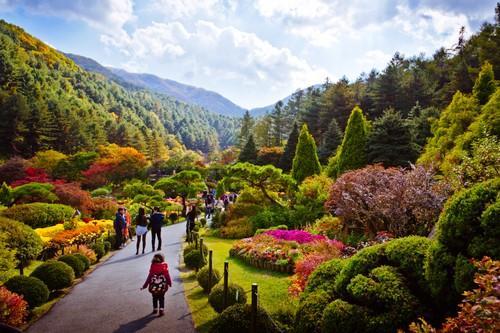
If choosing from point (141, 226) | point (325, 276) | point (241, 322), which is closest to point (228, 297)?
point (241, 322)

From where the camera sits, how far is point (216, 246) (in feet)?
59.1

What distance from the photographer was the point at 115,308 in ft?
27.2

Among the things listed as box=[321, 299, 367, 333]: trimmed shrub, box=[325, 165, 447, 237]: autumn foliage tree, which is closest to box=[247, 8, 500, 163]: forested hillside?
box=[325, 165, 447, 237]: autumn foliage tree

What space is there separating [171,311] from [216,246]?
32.1 ft

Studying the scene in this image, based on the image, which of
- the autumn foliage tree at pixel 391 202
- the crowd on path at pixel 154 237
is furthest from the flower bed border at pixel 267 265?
the crowd on path at pixel 154 237

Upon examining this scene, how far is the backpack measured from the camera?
7.87 metres

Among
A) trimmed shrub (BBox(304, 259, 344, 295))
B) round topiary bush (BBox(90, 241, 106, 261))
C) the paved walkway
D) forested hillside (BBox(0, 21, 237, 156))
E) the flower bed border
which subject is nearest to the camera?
trimmed shrub (BBox(304, 259, 344, 295))

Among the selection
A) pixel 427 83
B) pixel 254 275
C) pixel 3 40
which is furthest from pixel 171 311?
pixel 3 40

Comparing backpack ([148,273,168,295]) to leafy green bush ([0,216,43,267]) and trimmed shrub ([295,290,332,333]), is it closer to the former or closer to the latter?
trimmed shrub ([295,290,332,333])

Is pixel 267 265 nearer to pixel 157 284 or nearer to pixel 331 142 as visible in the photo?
pixel 157 284

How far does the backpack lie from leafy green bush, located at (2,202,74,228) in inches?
578

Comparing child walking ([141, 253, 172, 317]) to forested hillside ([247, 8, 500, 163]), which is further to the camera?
forested hillside ([247, 8, 500, 163])

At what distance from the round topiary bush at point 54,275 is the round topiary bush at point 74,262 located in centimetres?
118

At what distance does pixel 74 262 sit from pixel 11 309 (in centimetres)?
400
